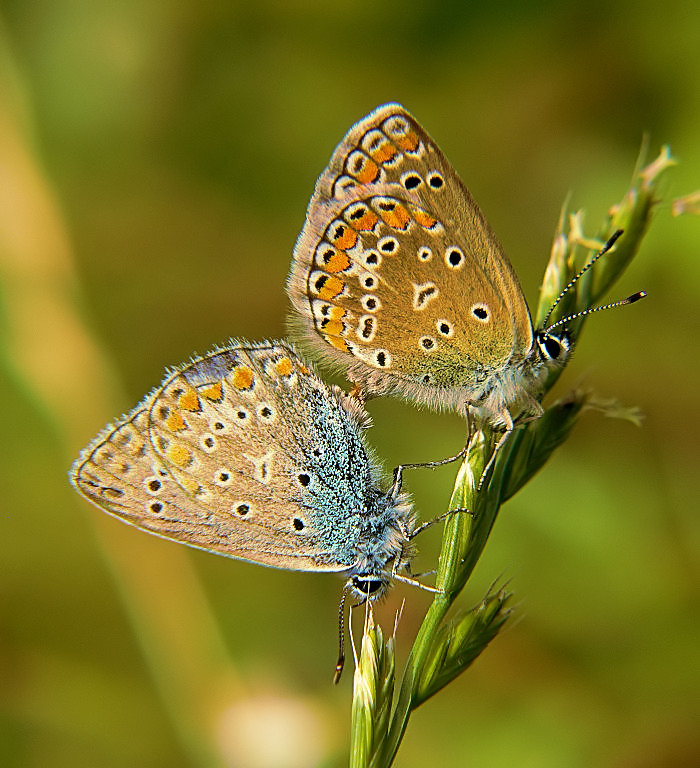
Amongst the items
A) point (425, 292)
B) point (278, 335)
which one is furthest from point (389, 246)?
point (278, 335)

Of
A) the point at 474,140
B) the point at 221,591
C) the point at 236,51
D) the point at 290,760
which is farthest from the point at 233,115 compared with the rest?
the point at 290,760

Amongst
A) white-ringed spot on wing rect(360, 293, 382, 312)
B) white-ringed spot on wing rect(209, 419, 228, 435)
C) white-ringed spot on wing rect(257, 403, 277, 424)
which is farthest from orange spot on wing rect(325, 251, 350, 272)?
white-ringed spot on wing rect(209, 419, 228, 435)

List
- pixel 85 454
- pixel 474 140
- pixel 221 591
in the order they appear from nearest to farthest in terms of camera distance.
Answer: pixel 85 454, pixel 221 591, pixel 474 140

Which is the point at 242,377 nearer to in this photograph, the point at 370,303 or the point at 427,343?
the point at 370,303

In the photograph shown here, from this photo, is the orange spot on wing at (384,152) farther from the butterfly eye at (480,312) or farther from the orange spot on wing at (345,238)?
the butterfly eye at (480,312)

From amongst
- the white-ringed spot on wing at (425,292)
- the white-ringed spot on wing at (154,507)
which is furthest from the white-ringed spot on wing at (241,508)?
the white-ringed spot on wing at (425,292)

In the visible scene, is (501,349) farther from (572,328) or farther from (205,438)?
(205,438)
